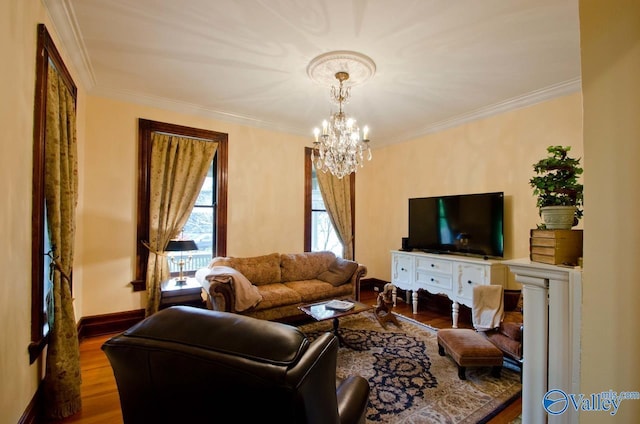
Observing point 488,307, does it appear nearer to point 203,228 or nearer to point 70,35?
point 203,228

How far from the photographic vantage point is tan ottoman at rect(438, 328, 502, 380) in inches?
96.0

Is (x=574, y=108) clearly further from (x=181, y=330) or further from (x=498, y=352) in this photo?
(x=181, y=330)

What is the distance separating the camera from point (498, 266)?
3580 millimetres

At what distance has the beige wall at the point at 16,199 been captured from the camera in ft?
4.90

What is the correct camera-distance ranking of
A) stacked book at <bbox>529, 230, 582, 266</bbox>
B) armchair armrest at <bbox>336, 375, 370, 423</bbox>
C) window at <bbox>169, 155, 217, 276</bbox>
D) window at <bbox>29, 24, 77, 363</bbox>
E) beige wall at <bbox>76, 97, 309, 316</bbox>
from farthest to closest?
window at <bbox>169, 155, 217, 276</bbox> < beige wall at <bbox>76, 97, 309, 316</bbox> < window at <bbox>29, 24, 77, 363</bbox> < stacked book at <bbox>529, 230, 582, 266</bbox> < armchair armrest at <bbox>336, 375, 370, 423</bbox>

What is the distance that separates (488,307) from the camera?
290cm

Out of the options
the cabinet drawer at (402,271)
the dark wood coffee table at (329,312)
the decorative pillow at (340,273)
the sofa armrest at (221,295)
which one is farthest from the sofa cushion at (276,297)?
the cabinet drawer at (402,271)

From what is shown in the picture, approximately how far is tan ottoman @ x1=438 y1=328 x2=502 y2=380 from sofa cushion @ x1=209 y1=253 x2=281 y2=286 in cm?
239

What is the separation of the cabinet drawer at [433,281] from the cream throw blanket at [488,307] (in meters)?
0.93

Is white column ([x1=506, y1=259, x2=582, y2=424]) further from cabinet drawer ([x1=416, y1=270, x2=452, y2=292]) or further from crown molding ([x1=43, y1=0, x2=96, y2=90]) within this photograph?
crown molding ([x1=43, y1=0, x2=96, y2=90])

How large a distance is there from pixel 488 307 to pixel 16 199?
3.84 metres

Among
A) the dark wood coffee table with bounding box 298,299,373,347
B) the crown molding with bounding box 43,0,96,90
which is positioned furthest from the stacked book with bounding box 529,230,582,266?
the crown molding with bounding box 43,0,96,90

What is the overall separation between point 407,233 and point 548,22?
Result: 3.40 m

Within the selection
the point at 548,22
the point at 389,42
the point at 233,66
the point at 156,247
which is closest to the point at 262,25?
the point at 233,66
